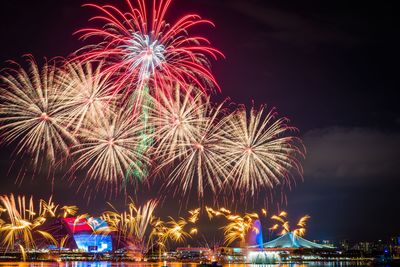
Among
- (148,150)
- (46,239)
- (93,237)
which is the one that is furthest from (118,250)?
(148,150)

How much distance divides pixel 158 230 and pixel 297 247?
374 feet

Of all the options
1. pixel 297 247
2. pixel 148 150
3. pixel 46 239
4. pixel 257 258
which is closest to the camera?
pixel 148 150

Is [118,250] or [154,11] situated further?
[118,250]

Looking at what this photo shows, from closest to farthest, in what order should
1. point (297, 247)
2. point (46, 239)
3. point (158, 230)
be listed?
point (158, 230)
point (46, 239)
point (297, 247)

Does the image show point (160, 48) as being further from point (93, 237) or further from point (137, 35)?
point (93, 237)

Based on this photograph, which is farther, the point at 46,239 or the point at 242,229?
the point at 46,239

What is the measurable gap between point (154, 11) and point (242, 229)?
134 feet

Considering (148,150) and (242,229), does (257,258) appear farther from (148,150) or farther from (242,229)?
(148,150)

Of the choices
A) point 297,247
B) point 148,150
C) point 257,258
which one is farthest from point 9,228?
point 297,247

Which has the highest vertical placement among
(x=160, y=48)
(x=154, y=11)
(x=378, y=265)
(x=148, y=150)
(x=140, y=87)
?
(x=154, y=11)

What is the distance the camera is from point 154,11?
32.6 metres

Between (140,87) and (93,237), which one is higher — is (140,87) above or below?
above

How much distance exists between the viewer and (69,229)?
17250 cm

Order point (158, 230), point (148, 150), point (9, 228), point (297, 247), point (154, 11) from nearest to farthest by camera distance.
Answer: point (154, 11) < point (148, 150) < point (9, 228) < point (158, 230) < point (297, 247)
